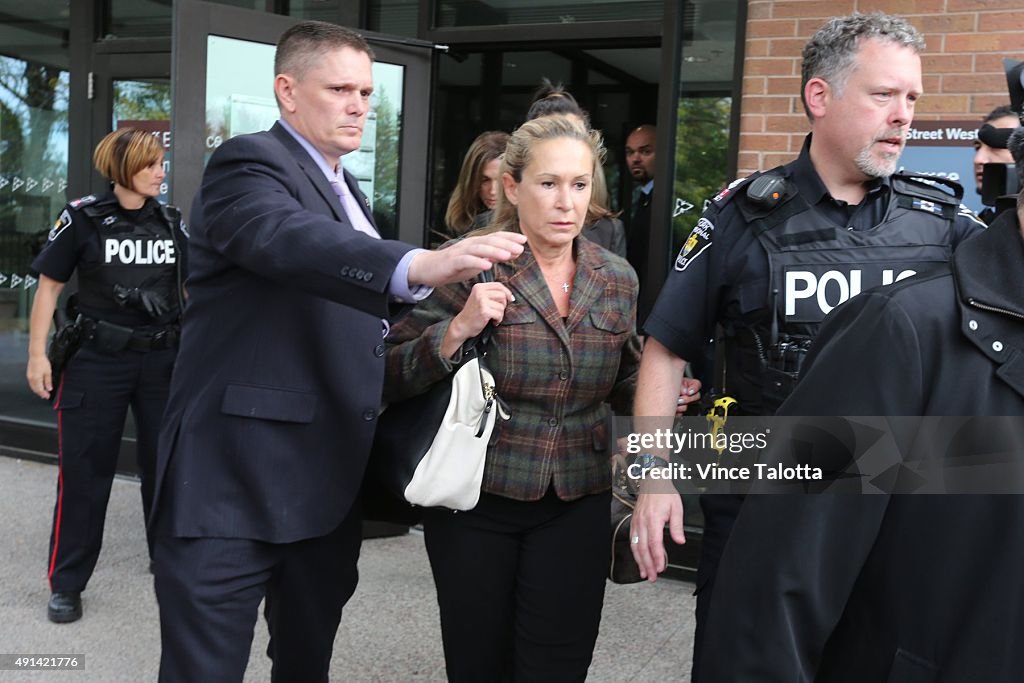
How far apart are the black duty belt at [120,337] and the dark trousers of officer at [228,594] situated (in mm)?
2164

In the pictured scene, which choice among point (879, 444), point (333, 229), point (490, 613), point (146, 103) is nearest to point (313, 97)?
point (333, 229)

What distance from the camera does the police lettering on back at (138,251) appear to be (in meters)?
4.73

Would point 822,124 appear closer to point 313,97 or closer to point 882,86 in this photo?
point 882,86

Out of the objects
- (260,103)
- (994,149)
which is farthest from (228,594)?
(260,103)

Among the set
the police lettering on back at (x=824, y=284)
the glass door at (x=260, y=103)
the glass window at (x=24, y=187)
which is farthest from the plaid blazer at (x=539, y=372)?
the glass window at (x=24, y=187)

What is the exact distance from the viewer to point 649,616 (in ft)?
15.6

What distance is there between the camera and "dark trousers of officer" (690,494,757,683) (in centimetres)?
250

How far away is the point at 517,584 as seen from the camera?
2.88 meters

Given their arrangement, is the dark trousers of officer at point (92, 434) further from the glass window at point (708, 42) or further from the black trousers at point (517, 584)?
the glass window at point (708, 42)

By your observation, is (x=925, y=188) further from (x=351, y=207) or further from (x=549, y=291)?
(x=351, y=207)

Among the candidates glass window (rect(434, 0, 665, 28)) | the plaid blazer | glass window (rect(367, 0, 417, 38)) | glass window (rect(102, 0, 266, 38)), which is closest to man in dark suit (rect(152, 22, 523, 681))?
the plaid blazer

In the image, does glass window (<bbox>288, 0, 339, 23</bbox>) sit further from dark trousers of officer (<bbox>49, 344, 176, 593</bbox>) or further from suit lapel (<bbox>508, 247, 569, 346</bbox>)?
suit lapel (<bbox>508, 247, 569, 346</bbox>)

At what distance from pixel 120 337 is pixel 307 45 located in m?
2.40

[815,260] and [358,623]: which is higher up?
[815,260]
